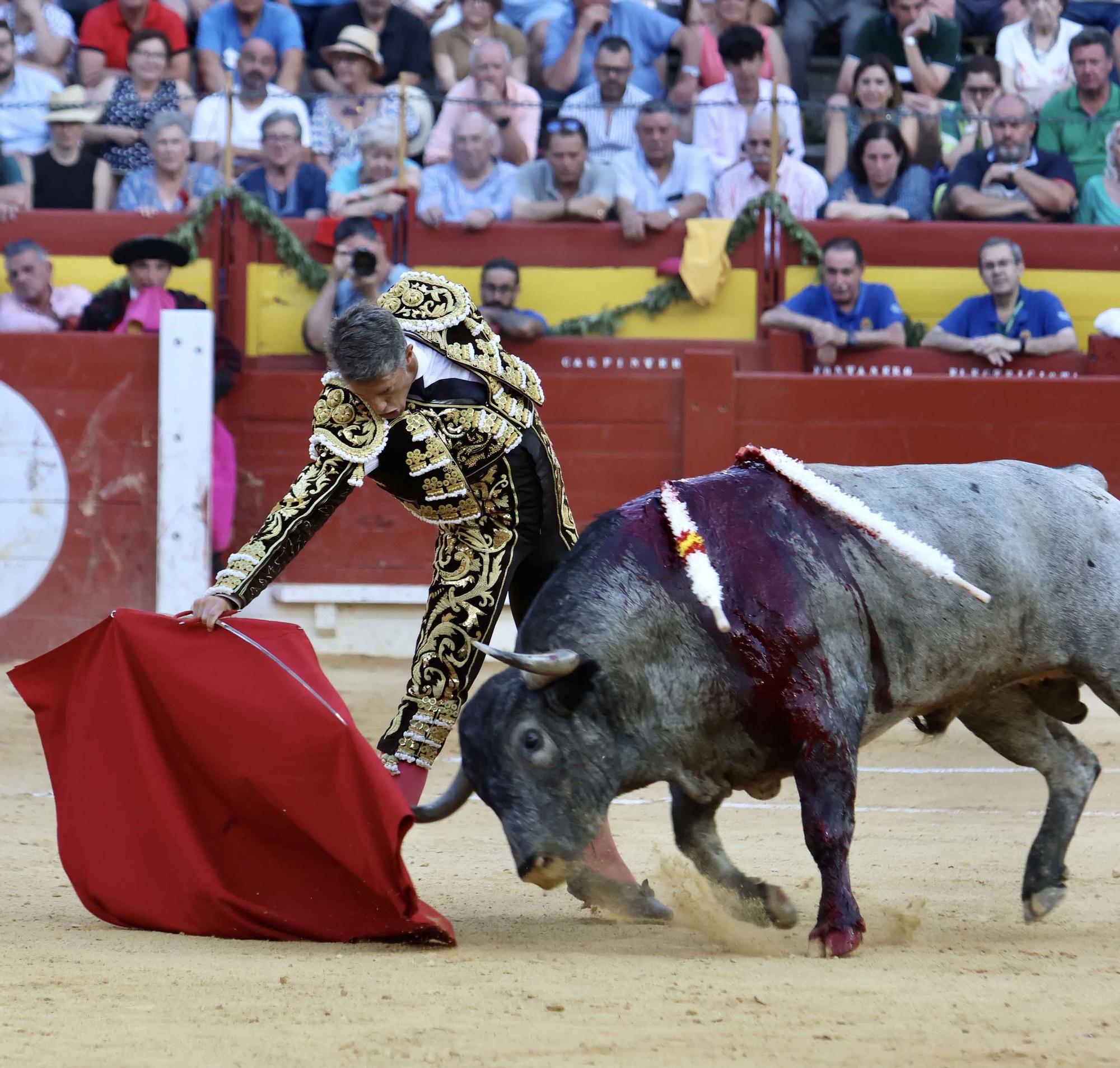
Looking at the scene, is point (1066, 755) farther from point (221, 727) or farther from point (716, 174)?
point (716, 174)

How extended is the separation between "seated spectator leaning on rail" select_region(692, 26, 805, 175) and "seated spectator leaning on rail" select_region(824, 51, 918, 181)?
0.56 feet

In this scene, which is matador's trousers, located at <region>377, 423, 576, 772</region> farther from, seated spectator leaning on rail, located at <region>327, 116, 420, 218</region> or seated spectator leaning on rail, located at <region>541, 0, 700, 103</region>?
seated spectator leaning on rail, located at <region>541, 0, 700, 103</region>

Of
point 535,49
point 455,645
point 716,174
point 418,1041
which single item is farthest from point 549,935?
point 535,49

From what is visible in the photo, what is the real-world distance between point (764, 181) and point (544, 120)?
3.68 ft

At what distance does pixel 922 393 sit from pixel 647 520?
421 centimetres

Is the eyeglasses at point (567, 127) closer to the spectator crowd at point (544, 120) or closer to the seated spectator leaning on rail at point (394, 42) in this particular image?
the spectator crowd at point (544, 120)

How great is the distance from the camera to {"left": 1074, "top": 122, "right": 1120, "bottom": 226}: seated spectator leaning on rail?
7.82m

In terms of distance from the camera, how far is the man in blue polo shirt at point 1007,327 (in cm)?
742

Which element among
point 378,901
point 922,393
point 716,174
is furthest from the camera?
point 716,174

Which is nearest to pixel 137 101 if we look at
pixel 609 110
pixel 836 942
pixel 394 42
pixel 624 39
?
pixel 394 42

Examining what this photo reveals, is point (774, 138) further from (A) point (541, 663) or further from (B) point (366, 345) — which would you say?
(A) point (541, 663)

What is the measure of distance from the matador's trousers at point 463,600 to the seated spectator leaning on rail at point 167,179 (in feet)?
14.6

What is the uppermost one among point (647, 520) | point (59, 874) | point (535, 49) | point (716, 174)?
point (535, 49)

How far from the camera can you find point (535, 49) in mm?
8453
